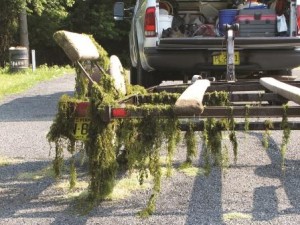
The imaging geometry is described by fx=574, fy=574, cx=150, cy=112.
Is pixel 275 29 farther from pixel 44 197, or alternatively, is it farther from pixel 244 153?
pixel 44 197

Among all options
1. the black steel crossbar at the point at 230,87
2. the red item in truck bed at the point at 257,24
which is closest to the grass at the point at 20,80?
the red item in truck bed at the point at 257,24

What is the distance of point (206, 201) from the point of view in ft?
13.6

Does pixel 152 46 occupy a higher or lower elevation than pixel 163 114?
higher

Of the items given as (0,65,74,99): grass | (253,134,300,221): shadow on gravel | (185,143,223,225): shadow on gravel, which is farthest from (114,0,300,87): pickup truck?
(0,65,74,99): grass

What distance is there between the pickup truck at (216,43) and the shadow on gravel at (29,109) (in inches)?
70.0

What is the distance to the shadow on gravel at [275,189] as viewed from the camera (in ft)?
12.7

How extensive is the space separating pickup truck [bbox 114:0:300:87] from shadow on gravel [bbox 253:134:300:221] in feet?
6.18

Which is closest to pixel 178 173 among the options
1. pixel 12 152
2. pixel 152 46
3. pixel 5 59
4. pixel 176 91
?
pixel 176 91

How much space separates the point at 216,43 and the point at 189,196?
3307mm

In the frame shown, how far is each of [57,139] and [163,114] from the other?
92 centimetres

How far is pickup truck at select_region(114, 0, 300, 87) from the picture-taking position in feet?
23.7

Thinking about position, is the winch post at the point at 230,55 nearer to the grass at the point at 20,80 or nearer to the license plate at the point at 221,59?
the license plate at the point at 221,59

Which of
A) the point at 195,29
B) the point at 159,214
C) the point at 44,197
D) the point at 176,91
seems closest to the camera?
the point at 159,214

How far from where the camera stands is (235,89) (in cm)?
537
